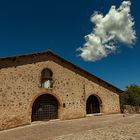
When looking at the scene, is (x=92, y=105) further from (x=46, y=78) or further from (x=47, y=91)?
(x=46, y=78)

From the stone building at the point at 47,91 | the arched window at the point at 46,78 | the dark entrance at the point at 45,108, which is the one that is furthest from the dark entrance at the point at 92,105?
the arched window at the point at 46,78

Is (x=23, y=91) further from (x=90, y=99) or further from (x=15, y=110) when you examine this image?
(x=90, y=99)

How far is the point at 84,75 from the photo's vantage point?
2334cm

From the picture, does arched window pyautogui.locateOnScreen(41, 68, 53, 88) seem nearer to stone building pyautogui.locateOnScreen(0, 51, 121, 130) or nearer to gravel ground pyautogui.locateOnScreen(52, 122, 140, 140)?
stone building pyautogui.locateOnScreen(0, 51, 121, 130)

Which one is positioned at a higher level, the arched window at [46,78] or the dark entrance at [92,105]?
the arched window at [46,78]

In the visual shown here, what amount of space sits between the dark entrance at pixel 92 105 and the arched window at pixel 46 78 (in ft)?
20.2

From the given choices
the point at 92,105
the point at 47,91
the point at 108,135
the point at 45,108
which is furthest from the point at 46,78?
the point at 108,135

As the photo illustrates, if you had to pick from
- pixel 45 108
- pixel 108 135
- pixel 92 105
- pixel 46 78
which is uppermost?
pixel 46 78

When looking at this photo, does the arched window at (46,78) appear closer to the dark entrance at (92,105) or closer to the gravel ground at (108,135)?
the dark entrance at (92,105)

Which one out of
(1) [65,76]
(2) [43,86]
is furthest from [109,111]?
(2) [43,86]

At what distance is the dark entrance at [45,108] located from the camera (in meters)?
20.0

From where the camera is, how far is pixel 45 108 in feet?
68.1

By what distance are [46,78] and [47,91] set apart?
1261mm

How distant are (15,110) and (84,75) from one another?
869cm
